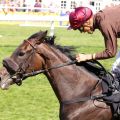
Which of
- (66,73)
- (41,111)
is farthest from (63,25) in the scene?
(66,73)

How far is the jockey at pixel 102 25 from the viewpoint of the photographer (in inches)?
244

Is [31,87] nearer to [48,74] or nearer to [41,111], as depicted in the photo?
[41,111]

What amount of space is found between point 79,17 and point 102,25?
32 cm

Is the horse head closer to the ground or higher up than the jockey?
closer to the ground

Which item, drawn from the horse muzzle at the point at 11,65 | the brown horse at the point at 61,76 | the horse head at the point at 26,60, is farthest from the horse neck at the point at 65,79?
the horse muzzle at the point at 11,65

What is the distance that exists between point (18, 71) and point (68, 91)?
2.13 feet

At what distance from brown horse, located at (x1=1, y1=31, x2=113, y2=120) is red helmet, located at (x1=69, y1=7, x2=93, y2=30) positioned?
1.22 ft

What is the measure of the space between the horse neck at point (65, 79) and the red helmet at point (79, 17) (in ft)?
1.33

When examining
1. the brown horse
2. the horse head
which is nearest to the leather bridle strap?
the brown horse

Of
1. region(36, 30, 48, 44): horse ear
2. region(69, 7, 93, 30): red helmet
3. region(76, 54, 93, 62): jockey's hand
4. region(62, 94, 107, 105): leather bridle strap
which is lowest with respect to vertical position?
region(62, 94, 107, 105): leather bridle strap

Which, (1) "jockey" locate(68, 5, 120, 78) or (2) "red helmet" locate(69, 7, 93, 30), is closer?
(1) "jockey" locate(68, 5, 120, 78)

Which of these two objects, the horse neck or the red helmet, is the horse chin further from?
the red helmet

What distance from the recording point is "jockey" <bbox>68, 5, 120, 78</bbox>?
6188mm

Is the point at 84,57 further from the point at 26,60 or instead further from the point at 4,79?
the point at 4,79
